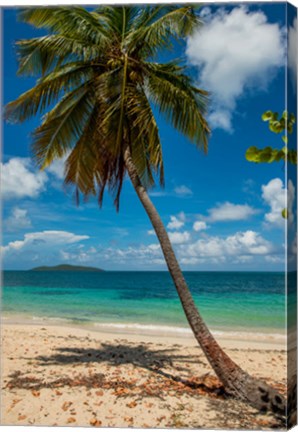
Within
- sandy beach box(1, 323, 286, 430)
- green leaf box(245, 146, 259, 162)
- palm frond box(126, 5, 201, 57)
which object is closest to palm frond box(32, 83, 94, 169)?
palm frond box(126, 5, 201, 57)

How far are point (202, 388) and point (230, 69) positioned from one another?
11.1ft

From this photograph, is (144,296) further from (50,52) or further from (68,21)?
(68,21)

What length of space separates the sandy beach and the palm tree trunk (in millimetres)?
122

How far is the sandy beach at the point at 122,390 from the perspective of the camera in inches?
193

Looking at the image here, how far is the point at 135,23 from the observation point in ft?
18.1

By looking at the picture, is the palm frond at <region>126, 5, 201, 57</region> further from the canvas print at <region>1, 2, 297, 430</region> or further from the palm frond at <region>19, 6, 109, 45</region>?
the palm frond at <region>19, 6, 109, 45</region>

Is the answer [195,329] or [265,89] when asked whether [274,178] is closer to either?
[265,89]

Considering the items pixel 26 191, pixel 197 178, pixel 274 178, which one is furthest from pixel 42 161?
pixel 197 178

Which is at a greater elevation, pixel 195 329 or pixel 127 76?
pixel 127 76

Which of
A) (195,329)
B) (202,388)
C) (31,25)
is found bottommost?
(202,388)

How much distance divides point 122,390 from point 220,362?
1050 mm

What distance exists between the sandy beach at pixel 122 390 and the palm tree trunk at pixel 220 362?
0.40ft

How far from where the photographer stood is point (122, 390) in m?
5.23

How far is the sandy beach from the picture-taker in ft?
16.1
